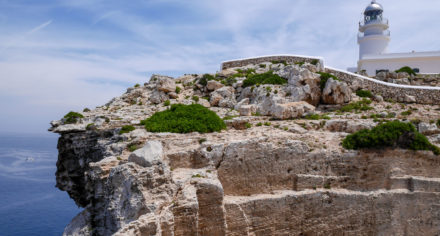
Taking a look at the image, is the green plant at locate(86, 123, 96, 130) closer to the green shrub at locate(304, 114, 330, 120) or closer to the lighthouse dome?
the green shrub at locate(304, 114, 330, 120)

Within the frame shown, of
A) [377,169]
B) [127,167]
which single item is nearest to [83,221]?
[127,167]

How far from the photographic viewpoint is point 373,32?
39.9m

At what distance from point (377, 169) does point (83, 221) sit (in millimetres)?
11653

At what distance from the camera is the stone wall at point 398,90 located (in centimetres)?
2164

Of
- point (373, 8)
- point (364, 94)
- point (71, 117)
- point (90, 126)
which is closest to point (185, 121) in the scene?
point (90, 126)

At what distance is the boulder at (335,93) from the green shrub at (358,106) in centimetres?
65

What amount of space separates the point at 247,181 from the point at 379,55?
29679 millimetres

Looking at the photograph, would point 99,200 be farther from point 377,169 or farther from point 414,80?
point 414,80

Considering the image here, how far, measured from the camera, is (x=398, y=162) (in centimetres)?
1287

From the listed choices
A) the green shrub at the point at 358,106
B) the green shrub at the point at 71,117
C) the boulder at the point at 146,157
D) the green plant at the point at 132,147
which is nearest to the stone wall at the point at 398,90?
Result: the green shrub at the point at 358,106

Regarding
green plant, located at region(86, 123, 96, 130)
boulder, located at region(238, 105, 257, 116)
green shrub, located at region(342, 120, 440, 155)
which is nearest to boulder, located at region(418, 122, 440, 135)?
green shrub, located at region(342, 120, 440, 155)

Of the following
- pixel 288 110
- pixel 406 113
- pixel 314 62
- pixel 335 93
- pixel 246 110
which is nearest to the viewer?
pixel 288 110

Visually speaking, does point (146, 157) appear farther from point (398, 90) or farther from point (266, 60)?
point (266, 60)

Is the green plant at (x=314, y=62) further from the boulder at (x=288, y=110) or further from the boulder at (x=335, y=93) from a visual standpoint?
the boulder at (x=288, y=110)
